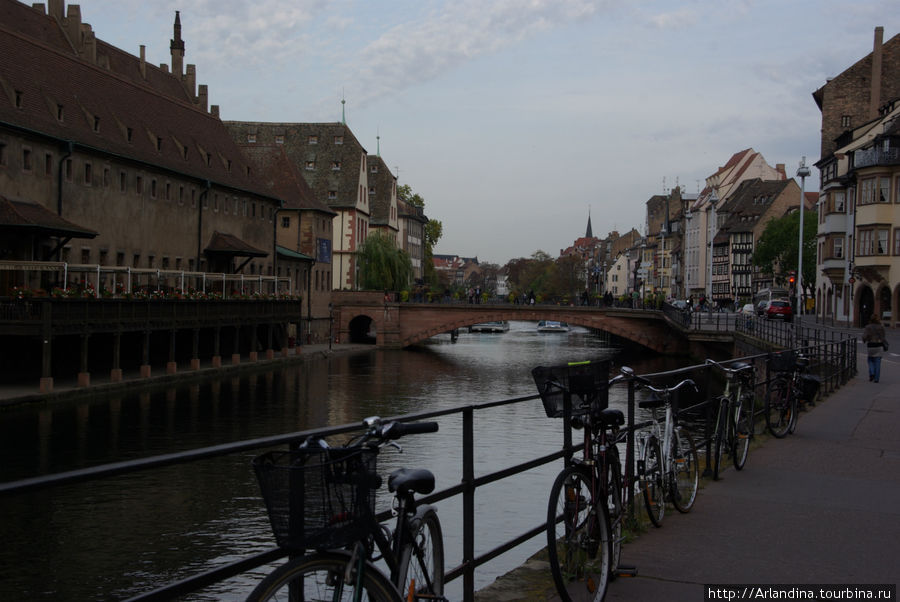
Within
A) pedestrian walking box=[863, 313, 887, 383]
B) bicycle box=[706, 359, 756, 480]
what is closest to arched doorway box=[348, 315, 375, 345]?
pedestrian walking box=[863, 313, 887, 383]

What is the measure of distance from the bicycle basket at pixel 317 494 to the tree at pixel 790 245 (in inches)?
3653

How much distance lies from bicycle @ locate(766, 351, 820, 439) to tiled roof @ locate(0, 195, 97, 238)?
89.9 ft

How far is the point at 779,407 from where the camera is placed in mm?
15016

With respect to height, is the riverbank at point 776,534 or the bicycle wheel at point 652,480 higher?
the bicycle wheel at point 652,480

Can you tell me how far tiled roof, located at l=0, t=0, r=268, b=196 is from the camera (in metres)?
41.2

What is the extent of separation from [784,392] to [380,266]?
70875 mm

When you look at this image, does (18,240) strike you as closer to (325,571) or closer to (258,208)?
(258,208)

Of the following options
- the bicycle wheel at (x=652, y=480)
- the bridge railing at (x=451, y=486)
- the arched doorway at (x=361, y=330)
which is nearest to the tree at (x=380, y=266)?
the arched doorway at (x=361, y=330)

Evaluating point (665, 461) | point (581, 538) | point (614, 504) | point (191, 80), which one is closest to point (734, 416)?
point (665, 461)

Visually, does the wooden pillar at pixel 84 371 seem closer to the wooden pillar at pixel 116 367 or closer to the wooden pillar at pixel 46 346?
the wooden pillar at pixel 116 367

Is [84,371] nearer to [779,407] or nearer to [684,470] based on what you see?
[779,407]

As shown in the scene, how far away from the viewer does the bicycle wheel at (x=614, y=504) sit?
21.7ft

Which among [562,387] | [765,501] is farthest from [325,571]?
[765,501]

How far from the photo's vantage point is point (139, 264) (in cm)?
A: 4688
